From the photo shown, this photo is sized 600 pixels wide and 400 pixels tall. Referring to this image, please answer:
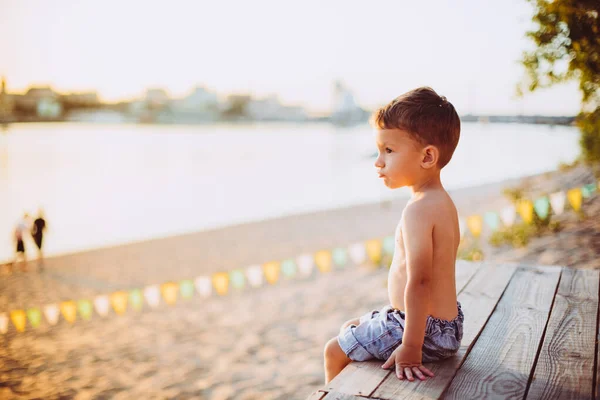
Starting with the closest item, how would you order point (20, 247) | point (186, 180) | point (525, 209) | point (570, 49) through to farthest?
point (570, 49), point (525, 209), point (20, 247), point (186, 180)

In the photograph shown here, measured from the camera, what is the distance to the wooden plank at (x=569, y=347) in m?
2.05

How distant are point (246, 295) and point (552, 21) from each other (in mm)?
6722

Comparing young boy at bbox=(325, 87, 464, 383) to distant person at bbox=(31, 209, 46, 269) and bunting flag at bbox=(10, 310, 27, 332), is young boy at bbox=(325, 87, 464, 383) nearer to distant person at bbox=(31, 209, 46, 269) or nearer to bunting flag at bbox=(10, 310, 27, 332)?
bunting flag at bbox=(10, 310, 27, 332)

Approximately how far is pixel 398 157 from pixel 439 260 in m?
0.49

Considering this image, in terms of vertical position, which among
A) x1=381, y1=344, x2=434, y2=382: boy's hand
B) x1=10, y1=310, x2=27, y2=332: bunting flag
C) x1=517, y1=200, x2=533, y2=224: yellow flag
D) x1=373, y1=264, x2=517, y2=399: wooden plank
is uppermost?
x1=381, y1=344, x2=434, y2=382: boy's hand

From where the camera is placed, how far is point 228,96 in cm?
7100

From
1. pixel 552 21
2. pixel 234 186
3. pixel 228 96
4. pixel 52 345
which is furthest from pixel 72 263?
pixel 228 96

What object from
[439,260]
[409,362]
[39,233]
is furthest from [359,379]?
[39,233]

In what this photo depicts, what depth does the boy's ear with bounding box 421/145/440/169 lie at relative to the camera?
2197 mm

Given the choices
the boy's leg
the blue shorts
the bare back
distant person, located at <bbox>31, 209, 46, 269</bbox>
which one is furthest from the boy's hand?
distant person, located at <bbox>31, 209, 46, 269</bbox>

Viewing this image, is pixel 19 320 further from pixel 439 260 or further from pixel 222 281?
pixel 439 260

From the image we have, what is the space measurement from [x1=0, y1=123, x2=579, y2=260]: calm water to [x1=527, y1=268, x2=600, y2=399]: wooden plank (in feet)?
3.90

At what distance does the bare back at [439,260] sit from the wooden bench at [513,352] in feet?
0.90

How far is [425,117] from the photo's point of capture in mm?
2150
